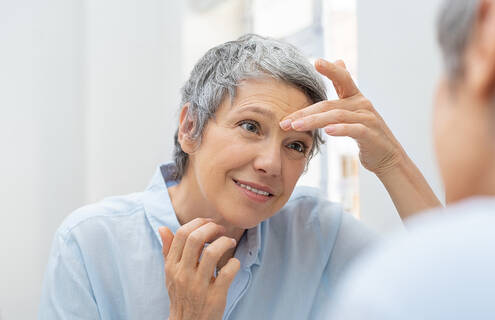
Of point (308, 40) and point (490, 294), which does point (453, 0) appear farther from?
point (308, 40)

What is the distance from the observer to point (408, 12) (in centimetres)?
131

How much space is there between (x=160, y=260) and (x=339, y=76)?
633 millimetres

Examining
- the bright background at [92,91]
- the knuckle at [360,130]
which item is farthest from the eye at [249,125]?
the bright background at [92,91]

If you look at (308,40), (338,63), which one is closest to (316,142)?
(338,63)

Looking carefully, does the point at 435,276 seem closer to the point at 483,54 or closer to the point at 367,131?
the point at 483,54

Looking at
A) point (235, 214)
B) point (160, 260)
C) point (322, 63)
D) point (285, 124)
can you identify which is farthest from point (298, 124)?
point (160, 260)

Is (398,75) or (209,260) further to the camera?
(398,75)

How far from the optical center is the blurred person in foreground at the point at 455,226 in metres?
0.38

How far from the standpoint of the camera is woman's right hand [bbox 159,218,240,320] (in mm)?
1085

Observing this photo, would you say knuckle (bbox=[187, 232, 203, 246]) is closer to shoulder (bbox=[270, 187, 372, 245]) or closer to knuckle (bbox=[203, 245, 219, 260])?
knuckle (bbox=[203, 245, 219, 260])

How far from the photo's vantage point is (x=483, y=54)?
456 mm

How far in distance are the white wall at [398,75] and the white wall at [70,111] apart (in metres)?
1.43

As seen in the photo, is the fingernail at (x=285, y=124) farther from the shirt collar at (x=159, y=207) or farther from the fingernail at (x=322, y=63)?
the shirt collar at (x=159, y=207)

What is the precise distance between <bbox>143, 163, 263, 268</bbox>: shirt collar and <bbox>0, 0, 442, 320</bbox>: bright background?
1.07 m
